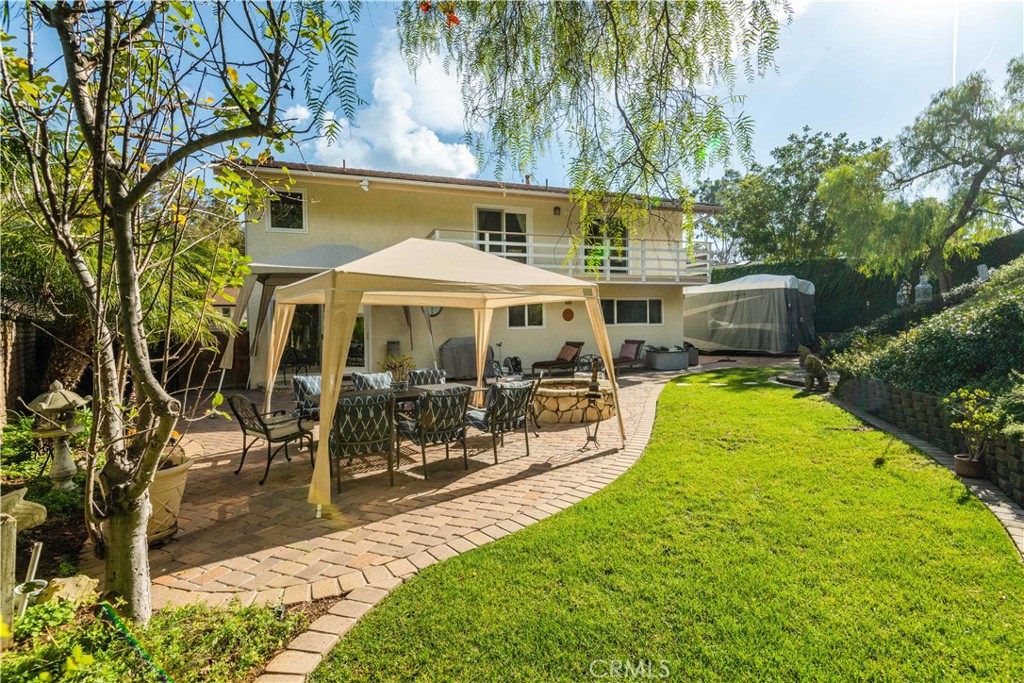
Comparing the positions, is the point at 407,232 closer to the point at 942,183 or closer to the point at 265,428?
the point at 265,428

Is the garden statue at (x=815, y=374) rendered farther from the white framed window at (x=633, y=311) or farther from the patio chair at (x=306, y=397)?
the patio chair at (x=306, y=397)

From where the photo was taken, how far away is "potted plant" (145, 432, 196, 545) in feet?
12.7

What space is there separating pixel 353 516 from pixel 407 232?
11.4 m

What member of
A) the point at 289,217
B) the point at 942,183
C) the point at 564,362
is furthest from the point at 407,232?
the point at 942,183

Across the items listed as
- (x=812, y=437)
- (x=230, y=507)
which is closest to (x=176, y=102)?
(x=230, y=507)

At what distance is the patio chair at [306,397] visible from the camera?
695 cm

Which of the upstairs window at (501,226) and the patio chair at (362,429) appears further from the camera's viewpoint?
the upstairs window at (501,226)

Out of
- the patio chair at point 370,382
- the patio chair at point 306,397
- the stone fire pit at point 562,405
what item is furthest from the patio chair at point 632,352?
the patio chair at point 306,397

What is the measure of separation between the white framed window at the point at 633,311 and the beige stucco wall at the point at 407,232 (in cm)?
39

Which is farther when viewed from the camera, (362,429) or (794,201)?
(794,201)

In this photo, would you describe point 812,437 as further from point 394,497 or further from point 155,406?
point 155,406

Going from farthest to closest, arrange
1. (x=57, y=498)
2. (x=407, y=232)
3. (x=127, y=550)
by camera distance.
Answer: (x=407, y=232), (x=57, y=498), (x=127, y=550)

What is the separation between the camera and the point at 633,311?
1772 cm

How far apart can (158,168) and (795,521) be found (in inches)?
189
